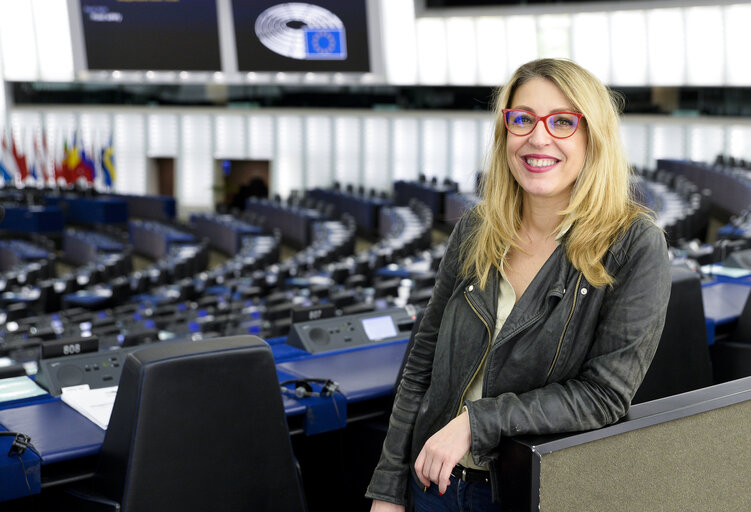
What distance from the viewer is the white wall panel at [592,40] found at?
2008 centimetres

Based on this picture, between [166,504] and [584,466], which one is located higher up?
[584,466]

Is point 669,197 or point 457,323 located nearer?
point 457,323

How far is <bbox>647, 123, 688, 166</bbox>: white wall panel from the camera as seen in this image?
65.8ft

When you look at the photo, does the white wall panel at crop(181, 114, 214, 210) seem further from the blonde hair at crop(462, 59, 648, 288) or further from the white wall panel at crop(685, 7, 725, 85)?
the blonde hair at crop(462, 59, 648, 288)

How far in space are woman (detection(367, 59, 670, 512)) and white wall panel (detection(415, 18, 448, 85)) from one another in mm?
21317

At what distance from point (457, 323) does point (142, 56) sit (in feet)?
49.0

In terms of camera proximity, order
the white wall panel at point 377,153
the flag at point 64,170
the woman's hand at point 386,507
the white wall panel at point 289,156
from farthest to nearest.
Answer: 1. the white wall panel at point 289,156
2. the white wall panel at point 377,153
3. the flag at point 64,170
4. the woman's hand at point 386,507

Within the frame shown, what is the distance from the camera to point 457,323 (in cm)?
165

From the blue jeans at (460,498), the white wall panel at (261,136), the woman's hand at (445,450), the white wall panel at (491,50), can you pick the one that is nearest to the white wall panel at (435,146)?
the white wall panel at (491,50)

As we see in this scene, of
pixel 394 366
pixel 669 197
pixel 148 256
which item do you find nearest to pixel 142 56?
pixel 148 256

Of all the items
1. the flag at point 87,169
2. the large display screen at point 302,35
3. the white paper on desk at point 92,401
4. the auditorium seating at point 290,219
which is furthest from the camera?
the flag at point 87,169

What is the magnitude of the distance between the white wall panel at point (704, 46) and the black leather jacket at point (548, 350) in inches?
744

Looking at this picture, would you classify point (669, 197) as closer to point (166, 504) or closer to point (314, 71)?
point (314, 71)

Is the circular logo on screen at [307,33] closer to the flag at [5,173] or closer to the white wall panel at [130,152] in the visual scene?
the flag at [5,173]
